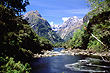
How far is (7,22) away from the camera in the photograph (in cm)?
1325

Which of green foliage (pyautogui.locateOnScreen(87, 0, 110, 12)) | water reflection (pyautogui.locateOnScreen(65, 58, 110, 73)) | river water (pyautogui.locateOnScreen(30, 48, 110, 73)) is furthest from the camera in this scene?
river water (pyautogui.locateOnScreen(30, 48, 110, 73))

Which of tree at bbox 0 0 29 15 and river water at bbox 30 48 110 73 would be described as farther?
river water at bbox 30 48 110 73

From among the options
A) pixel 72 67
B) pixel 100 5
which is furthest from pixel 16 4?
pixel 72 67

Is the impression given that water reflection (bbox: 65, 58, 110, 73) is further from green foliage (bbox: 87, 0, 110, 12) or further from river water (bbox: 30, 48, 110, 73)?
green foliage (bbox: 87, 0, 110, 12)

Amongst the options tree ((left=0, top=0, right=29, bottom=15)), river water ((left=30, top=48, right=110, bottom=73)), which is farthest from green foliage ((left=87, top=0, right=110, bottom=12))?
river water ((left=30, top=48, right=110, bottom=73))

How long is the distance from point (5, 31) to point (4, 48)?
2.79 m

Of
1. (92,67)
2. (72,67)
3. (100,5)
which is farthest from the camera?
(72,67)

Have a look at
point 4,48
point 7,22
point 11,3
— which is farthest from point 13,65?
point 11,3

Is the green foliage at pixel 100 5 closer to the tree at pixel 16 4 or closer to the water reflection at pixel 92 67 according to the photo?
the tree at pixel 16 4

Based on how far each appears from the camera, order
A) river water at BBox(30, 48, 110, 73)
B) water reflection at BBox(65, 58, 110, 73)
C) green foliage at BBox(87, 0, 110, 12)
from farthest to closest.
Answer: river water at BBox(30, 48, 110, 73), water reflection at BBox(65, 58, 110, 73), green foliage at BBox(87, 0, 110, 12)

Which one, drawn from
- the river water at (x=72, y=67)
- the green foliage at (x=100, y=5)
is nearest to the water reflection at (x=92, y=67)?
the river water at (x=72, y=67)

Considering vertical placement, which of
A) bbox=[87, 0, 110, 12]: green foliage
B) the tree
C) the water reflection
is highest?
the tree

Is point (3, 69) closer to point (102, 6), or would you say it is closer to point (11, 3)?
point (11, 3)

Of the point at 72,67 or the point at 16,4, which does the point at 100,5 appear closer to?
the point at 16,4
